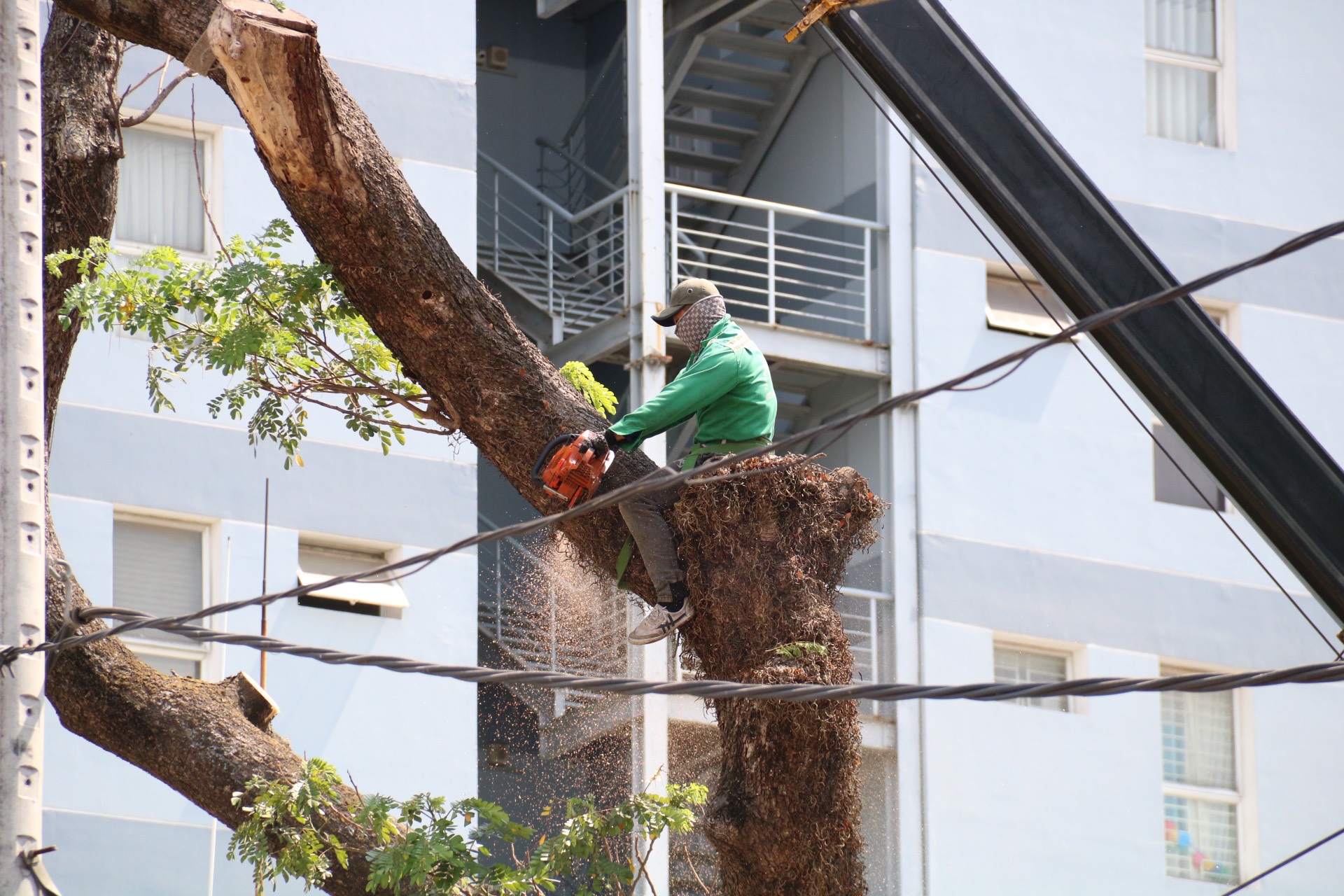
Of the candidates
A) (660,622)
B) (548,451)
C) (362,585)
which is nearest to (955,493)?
(362,585)

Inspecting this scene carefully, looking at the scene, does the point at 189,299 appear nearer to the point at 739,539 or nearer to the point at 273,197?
the point at 739,539

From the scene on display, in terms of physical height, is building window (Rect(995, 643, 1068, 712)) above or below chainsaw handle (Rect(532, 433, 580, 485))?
below

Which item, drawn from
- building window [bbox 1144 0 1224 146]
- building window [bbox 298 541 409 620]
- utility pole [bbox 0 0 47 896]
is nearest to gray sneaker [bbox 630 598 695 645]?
utility pole [bbox 0 0 47 896]

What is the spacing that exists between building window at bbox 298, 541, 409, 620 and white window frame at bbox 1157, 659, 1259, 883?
760cm

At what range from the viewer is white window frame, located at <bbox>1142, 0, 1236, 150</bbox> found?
1958 cm

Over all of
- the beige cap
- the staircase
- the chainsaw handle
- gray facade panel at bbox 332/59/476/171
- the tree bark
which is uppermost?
the staircase

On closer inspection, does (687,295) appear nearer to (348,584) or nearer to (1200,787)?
(348,584)

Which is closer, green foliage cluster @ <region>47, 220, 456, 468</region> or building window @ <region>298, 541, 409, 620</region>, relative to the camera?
green foliage cluster @ <region>47, 220, 456, 468</region>

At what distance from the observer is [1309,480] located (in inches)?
334

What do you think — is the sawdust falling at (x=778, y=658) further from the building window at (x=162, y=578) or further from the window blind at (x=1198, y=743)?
the window blind at (x=1198, y=743)

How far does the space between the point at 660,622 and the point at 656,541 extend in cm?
35

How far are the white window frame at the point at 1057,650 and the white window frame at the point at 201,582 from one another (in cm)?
732

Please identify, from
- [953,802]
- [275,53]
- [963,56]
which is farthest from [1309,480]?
[953,802]

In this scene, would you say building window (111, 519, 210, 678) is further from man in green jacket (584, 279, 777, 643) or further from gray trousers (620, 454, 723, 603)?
gray trousers (620, 454, 723, 603)
